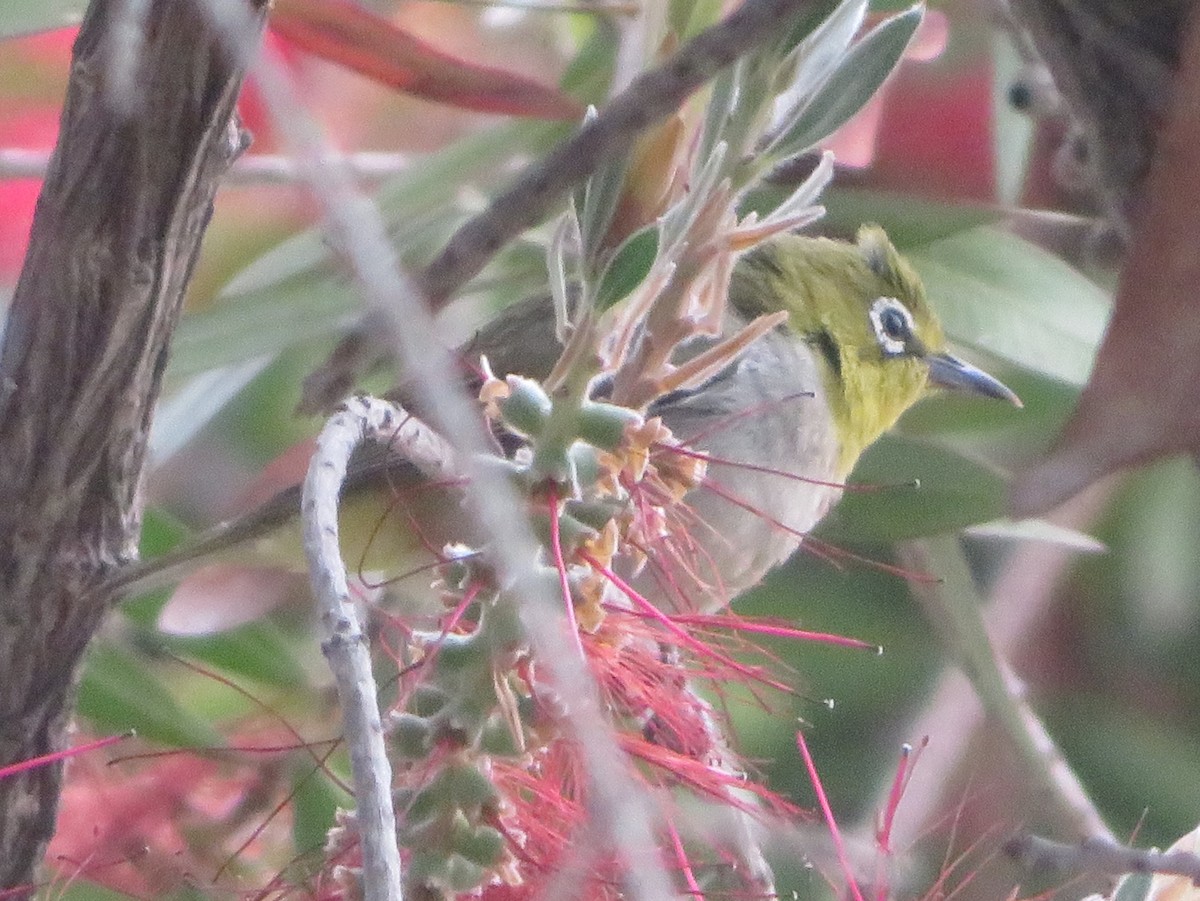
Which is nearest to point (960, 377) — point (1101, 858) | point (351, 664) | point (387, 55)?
point (387, 55)

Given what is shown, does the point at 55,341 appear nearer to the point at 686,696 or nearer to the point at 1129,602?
the point at 686,696

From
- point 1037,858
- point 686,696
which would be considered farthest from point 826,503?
point 1037,858

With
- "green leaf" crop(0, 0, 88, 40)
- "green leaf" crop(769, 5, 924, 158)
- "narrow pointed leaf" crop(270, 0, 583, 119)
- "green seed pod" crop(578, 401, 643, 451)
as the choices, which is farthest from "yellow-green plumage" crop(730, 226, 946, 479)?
"green seed pod" crop(578, 401, 643, 451)

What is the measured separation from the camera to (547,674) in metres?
0.81

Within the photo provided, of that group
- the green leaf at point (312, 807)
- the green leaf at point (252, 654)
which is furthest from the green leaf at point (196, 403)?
A: the green leaf at point (312, 807)

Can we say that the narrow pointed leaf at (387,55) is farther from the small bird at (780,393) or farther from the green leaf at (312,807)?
the green leaf at (312,807)

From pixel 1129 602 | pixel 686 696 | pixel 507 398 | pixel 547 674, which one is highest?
pixel 507 398

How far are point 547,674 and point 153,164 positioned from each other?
1.23ft

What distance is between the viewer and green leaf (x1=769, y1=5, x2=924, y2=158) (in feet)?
2.98

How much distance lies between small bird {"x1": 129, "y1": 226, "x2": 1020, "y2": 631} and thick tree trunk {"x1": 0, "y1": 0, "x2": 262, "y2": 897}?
1.34 ft

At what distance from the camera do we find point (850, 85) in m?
0.94

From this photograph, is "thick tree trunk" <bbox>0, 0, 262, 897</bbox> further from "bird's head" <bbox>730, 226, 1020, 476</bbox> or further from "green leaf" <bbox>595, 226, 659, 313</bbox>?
"bird's head" <bbox>730, 226, 1020, 476</bbox>

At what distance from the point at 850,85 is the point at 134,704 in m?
0.93

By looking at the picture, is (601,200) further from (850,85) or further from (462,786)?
(462,786)
